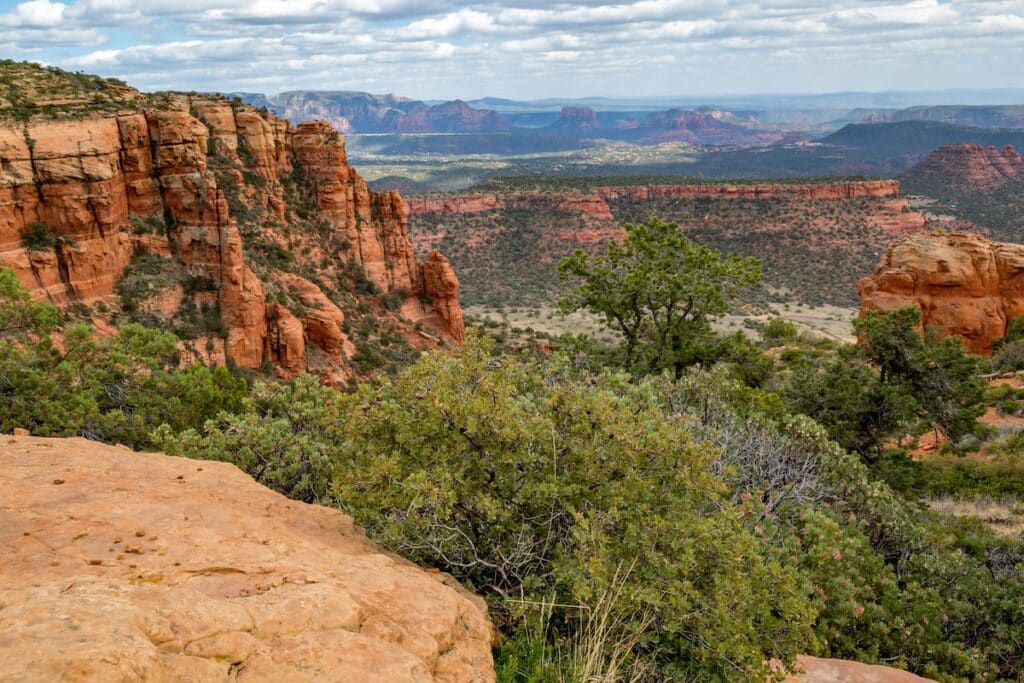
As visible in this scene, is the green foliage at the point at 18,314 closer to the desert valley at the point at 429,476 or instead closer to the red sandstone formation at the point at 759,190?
the desert valley at the point at 429,476

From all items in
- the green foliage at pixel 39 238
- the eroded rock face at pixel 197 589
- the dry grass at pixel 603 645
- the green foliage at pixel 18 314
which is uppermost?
the green foliage at pixel 39 238

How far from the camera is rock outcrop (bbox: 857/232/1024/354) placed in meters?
36.4

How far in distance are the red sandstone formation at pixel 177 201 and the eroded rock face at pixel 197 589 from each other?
1986 centimetres

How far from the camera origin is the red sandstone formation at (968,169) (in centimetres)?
13512

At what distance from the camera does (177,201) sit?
28672 mm

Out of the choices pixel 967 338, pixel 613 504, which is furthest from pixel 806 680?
pixel 967 338

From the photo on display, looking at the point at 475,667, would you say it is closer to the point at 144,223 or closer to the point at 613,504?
the point at 613,504

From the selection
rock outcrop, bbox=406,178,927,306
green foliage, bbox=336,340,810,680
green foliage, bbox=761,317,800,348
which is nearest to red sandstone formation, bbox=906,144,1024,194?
rock outcrop, bbox=406,178,927,306

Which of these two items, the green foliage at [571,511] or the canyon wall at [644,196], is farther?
the canyon wall at [644,196]

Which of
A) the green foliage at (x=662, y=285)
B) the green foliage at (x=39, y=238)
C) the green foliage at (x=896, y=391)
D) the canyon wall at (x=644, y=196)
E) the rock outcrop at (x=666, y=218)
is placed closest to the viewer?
the green foliage at (x=896, y=391)

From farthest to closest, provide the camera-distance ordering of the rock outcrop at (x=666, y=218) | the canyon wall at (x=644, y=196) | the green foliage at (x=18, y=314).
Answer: the canyon wall at (x=644, y=196) → the rock outcrop at (x=666, y=218) → the green foliage at (x=18, y=314)

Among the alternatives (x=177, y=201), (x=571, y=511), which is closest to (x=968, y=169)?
(x=177, y=201)

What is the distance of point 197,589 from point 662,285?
17308 mm

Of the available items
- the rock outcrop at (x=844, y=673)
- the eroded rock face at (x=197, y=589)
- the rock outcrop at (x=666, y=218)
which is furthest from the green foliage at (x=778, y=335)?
the eroded rock face at (x=197, y=589)
